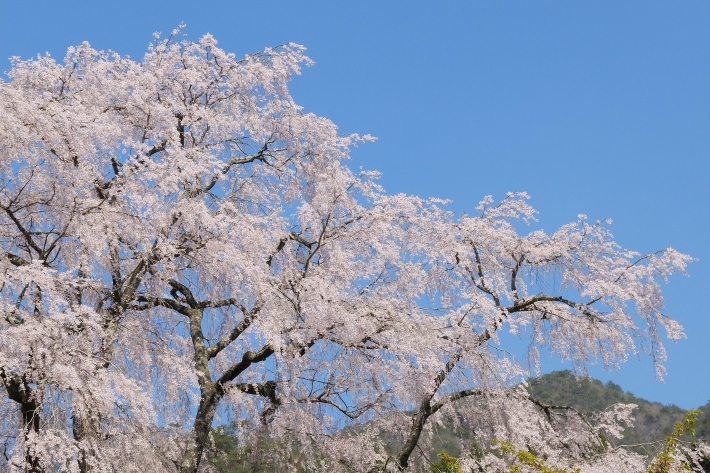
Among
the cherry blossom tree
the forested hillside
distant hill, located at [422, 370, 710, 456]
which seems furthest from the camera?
distant hill, located at [422, 370, 710, 456]

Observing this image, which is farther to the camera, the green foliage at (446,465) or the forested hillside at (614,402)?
the forested hillside at (614,402)

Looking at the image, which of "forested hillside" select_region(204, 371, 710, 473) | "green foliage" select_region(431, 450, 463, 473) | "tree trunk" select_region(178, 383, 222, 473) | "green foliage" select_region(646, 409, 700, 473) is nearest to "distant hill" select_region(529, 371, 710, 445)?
"forested hillside" select_region(204, 371, 710, 473)

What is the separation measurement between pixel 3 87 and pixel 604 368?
8872 millimetres

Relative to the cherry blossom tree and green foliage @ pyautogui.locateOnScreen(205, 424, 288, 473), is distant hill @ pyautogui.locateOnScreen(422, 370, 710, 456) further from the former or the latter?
the cherry blossom tree

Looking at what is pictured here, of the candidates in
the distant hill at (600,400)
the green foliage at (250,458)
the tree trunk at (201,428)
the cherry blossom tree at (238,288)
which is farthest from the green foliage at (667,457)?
the distant hill at (600,400)

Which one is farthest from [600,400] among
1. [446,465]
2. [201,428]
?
[201,428]

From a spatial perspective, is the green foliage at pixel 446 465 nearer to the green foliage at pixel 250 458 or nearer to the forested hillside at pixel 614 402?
the green foliage at pixel 250 458

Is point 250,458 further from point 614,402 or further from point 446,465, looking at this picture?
point 614,402

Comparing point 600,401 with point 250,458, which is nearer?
point 250,458

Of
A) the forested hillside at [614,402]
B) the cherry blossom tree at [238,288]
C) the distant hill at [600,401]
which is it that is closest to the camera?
the cherry blossom tree at [238,288]

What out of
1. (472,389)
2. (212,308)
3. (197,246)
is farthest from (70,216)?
(472,389)

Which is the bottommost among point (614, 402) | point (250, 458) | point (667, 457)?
point (250, 458)

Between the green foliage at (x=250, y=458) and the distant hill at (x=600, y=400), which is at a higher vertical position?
the distant hill at (x=600, y=400)

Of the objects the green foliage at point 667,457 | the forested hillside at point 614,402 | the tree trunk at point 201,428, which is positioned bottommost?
the tree trunk at point 201,428
